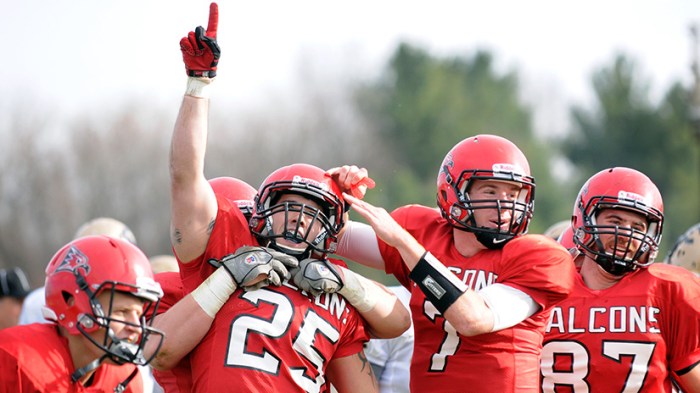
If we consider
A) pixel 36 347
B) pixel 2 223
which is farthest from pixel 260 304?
pixel 2 223

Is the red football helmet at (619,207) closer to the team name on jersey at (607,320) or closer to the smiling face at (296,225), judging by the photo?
the team name on jersey at (607,320)

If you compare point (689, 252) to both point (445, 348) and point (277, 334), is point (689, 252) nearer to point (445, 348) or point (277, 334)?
point (445, 348)

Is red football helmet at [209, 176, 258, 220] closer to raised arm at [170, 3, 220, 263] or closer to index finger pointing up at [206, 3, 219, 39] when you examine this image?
raised arm at [170, 3, 220, 263]

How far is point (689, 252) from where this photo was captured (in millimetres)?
6871

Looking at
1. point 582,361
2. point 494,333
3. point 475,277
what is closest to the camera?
point 494,333

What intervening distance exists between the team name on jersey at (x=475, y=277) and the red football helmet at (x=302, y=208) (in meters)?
0.58

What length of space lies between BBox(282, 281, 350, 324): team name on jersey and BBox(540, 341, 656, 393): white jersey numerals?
3.48 ft

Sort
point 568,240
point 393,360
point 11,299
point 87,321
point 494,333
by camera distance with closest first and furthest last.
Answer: point 87,321, point 494,333, point 568,240, point 393,360, point 11,299

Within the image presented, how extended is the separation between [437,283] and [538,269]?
1.57 ft

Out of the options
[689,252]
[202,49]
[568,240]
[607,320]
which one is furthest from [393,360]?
[202,49]

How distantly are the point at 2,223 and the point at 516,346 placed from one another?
31494mm

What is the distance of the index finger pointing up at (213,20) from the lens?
4145mm

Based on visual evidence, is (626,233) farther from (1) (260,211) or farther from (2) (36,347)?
(2) (36,347)

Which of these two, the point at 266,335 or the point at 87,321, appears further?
the point at 266,335
